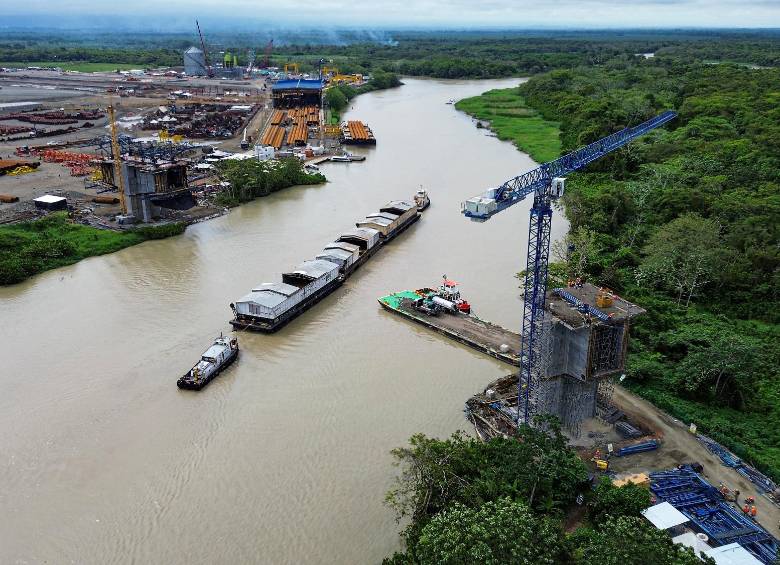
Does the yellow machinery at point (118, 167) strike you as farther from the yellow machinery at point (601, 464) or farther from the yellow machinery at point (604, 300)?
the yellow machinery at point (601, 464)

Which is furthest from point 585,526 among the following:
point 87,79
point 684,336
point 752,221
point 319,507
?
point 87,79

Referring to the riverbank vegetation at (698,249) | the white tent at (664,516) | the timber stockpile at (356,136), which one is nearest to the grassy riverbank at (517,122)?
the riverbank vegetation at (698,249)

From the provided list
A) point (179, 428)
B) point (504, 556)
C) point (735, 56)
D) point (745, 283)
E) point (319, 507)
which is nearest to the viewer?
point (504, 556)

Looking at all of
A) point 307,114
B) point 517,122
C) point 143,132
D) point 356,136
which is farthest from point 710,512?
point 307,114

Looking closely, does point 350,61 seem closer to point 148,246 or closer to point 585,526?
point 148,246

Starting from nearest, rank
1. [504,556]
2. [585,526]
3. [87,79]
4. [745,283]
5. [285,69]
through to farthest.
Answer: [504,556]
[585,526]
[745,283]
[87,79]
[285,69]

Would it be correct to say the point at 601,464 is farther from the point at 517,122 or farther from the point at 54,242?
the point at 517,122

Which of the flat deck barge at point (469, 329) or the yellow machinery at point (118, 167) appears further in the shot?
the yellow machinery at point (118, 167)
